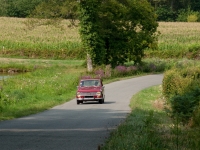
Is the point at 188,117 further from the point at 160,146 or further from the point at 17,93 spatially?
the point at 17,93

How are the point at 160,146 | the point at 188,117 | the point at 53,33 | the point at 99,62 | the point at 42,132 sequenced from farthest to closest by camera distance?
the point at 53,33 < the point at 99,62 < the point at 188,117 < the point at 42,132 < the point at 160,146

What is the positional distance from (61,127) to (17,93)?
15632mm

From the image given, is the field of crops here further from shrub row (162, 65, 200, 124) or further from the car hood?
shrub row (162, 65, 200, 124)

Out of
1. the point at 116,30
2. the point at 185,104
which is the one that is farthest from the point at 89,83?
the point at 116,30

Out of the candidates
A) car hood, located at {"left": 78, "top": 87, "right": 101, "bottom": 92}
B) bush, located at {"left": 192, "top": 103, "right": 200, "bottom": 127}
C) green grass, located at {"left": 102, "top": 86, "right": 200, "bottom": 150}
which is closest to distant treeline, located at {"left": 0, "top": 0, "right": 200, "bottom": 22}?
car hood, located at {"left": 78, "top": 87, "right": 101, "bottom": 92}

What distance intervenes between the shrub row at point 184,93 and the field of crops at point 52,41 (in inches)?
1368

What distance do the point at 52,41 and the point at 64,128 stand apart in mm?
67030

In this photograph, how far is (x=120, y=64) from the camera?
63.0 meters

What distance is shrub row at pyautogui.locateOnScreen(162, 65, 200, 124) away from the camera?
75.4 ft

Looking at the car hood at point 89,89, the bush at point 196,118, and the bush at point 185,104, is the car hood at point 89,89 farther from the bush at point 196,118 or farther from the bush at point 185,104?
the bush at point 196,118

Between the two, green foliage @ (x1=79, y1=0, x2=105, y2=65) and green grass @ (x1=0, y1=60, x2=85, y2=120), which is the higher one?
green foliage @ (x1=79, y1=0, x2=105, y2=65)

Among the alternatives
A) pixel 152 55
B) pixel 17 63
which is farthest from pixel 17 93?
pixel 152 55

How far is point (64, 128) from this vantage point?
2253 cm

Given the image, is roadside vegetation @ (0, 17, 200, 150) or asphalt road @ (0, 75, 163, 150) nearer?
asphalt road @ (0, 75, 163, 150)
